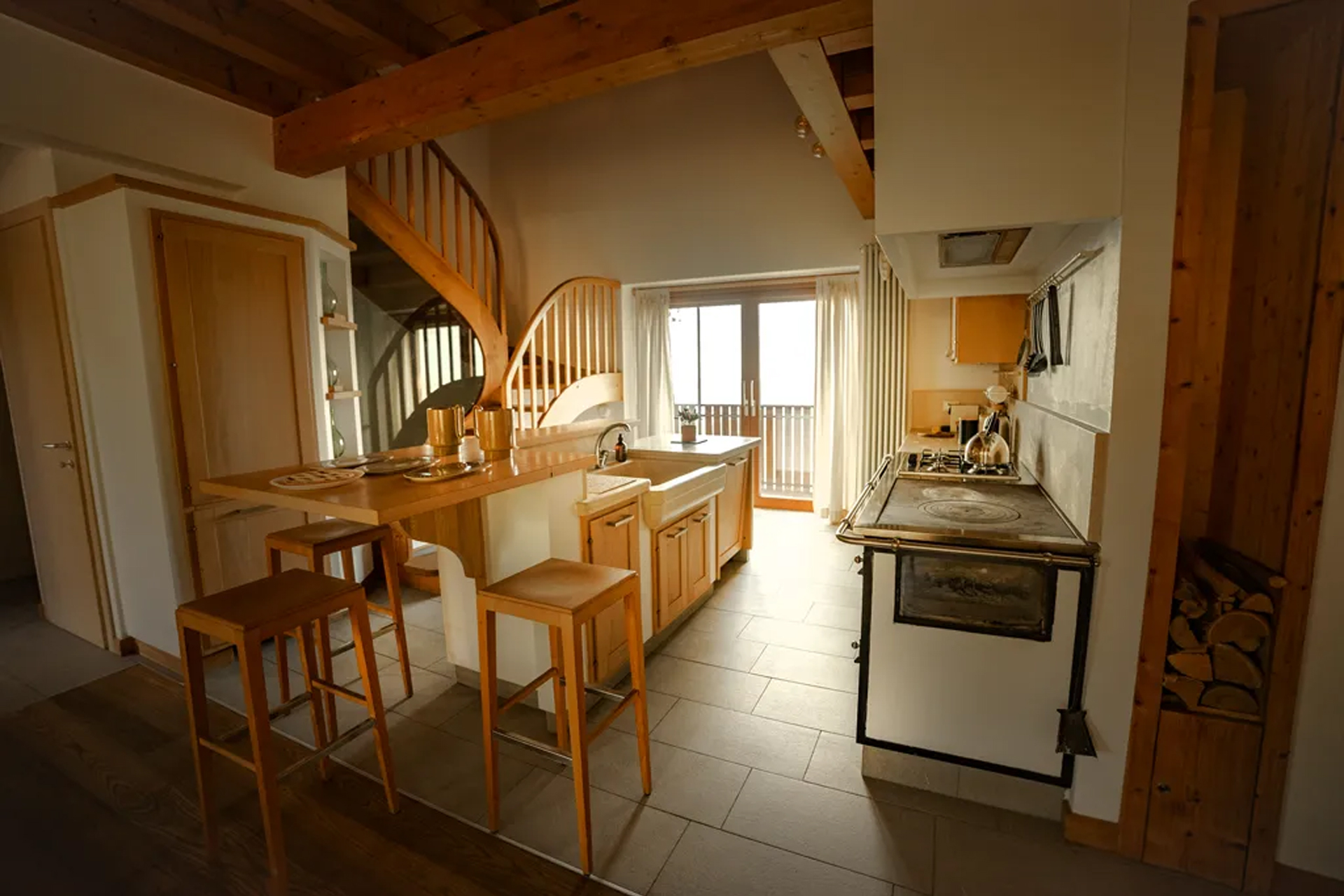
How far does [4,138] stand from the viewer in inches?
97.1

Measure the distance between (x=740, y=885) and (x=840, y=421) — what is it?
4330 millimetres

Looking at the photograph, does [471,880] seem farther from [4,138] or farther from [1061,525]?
[4,138]

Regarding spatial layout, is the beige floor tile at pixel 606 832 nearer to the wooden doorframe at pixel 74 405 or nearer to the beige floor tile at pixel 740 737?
the beige floor tile at pixel 740 737

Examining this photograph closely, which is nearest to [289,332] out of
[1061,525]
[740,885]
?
[740,885]

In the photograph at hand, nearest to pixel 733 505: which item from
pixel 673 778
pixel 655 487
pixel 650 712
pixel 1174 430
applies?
pixel 655 487

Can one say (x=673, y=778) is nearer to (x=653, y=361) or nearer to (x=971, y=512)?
(x=971, y=512)

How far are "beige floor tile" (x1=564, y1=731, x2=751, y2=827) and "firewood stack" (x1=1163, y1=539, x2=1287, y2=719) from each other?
130 centimetres

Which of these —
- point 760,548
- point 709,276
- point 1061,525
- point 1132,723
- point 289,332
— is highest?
point 709,276

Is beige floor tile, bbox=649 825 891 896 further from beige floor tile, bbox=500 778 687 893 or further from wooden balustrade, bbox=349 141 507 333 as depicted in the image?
wooden balustrade, bbox=349 141 507 333

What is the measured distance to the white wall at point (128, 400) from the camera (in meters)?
2.53

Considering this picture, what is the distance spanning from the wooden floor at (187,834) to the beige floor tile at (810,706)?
1.03m

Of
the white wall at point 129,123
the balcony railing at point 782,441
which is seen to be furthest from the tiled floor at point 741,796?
the balcony railing at point 782,441

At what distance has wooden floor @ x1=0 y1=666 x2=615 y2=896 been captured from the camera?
161cm

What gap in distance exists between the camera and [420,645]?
2.99 metres
